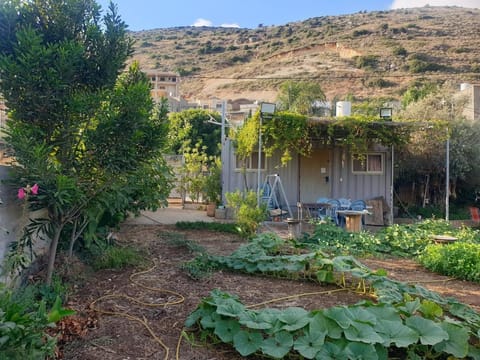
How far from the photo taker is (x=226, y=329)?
117 inches

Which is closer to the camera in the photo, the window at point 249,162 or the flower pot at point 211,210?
the flower pot at point 211,210

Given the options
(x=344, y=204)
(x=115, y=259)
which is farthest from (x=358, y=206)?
(x=115, y=259)

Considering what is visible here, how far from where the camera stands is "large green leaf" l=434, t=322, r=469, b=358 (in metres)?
2.78

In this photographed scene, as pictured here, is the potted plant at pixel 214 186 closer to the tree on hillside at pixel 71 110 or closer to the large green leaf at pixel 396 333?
the tree on hillside at pixel 71 110

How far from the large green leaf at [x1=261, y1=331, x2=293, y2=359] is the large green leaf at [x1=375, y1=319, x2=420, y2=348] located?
2.05 feet

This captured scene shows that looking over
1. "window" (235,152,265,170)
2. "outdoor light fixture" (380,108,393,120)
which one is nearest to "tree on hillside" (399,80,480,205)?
"outdoor light fixture" (380,108,393,120)

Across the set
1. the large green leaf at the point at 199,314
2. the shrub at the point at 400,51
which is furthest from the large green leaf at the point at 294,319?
the shrub at the point at 400,51

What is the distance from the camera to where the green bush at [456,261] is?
17.6ft

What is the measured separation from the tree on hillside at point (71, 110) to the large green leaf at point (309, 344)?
2.06 m

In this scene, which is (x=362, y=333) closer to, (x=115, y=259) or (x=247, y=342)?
(x=247, y=342)

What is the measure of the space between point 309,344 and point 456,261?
3.81 m

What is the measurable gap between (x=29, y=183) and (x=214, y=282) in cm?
220

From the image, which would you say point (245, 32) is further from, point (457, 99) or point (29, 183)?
point (29, 183)

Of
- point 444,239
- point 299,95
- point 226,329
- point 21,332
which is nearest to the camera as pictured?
point 21,332
